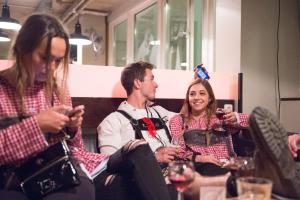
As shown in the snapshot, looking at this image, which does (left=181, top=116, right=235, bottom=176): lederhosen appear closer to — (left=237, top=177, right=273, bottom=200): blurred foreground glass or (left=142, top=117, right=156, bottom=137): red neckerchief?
(left=142, top=117, right=156, bottom=137): red neckerchief

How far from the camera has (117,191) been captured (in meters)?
1.83

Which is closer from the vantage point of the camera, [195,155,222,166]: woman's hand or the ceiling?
[195,155,222,166]: woman's hand

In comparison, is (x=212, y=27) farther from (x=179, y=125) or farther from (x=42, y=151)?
(x=42, y=151)

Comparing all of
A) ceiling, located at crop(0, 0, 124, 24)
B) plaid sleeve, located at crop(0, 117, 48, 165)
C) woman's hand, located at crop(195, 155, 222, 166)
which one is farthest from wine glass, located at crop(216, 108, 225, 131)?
ceiling, located at crop(0, 0, 124, 24)

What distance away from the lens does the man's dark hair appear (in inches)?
96.9

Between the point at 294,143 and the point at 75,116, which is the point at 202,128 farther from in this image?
the point at 75,116

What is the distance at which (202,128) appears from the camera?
8.08 feet

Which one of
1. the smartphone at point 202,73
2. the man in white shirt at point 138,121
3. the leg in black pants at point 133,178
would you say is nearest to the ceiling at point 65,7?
the smartphone at point 202,73

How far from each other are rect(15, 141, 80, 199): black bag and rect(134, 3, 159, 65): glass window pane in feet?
11.6

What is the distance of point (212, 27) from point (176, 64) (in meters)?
1.05

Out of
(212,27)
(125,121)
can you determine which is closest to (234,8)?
(212,27)

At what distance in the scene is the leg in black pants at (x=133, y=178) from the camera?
1.72 metres

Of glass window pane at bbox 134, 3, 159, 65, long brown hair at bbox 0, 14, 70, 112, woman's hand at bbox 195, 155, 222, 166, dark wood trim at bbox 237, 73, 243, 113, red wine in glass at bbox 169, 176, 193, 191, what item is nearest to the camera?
red wine in glass at bbox 169, 176, 193, 191

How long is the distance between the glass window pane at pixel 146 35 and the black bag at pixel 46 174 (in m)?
3.54
